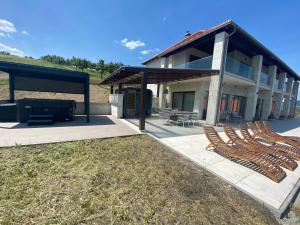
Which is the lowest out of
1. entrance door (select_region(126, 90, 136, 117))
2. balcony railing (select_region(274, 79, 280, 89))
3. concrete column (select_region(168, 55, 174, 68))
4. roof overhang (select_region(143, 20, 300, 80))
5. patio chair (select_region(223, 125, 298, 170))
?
patio chair (select_region(223, 125, 298, 170))

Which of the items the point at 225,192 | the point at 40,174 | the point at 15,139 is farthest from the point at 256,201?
the point at 15,139

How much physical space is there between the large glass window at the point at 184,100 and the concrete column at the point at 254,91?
606cm

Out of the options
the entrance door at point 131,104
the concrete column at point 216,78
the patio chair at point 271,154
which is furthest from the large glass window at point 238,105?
the patio chair at point 271,154

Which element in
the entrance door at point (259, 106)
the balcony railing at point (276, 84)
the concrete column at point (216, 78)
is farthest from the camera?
the entrance door at point (259, 106)

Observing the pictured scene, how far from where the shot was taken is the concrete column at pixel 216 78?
990 centimetres

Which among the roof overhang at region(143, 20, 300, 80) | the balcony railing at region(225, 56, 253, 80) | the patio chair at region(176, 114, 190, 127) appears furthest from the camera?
the balcony railing at region(225, 56, 253, 80)

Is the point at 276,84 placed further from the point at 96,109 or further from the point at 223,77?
the point at 96,109

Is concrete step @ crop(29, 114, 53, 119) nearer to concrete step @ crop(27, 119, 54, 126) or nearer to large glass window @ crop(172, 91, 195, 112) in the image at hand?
concrete step @ crop(27, 119, 54, 126)

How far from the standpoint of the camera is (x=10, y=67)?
7.01 meters

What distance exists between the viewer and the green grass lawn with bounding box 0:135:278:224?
2.28 metres

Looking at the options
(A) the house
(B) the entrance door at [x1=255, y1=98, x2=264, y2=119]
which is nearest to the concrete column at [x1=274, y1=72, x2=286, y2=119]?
(A) the house

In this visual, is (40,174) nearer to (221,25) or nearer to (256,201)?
(256,201)

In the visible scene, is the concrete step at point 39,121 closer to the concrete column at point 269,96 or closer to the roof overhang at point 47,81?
the roof overhang at point 47,81

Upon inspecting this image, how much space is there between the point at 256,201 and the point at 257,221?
62 cm
